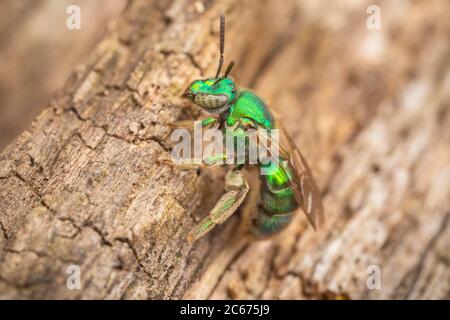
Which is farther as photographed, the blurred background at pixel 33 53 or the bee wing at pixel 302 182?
the blurred background at pixel 33 53

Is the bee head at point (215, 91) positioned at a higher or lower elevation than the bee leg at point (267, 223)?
higher

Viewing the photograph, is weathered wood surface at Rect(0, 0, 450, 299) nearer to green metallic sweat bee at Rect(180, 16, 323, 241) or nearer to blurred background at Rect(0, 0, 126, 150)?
green metallic sweat bee at Rect(180, 16, 323, 241)

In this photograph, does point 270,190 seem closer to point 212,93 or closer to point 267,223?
point 267,223

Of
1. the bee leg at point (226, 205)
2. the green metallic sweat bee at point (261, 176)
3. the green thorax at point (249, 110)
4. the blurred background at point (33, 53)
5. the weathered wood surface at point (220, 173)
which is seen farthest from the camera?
the blurred background at point (33, 53)

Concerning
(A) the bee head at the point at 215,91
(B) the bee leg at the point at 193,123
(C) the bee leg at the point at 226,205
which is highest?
(A) the bee head at the point at 215,91

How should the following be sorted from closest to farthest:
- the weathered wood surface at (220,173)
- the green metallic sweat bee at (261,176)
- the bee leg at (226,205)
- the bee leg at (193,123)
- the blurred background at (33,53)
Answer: the weathered wood surface at (220,173) < the bee leg at (226,205) < the bee leg at (193,123) < the green metallic sweat bee at (261,176) < the blurred background at (33,53)

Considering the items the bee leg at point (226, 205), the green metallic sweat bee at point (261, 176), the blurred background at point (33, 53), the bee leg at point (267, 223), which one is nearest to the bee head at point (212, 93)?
the green metallic sweat bee at point (261, 176)

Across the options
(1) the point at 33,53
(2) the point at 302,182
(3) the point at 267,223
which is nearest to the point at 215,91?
(2) the point at 302,182

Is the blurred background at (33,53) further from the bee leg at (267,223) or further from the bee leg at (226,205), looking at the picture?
the bee leg at (267,223)
